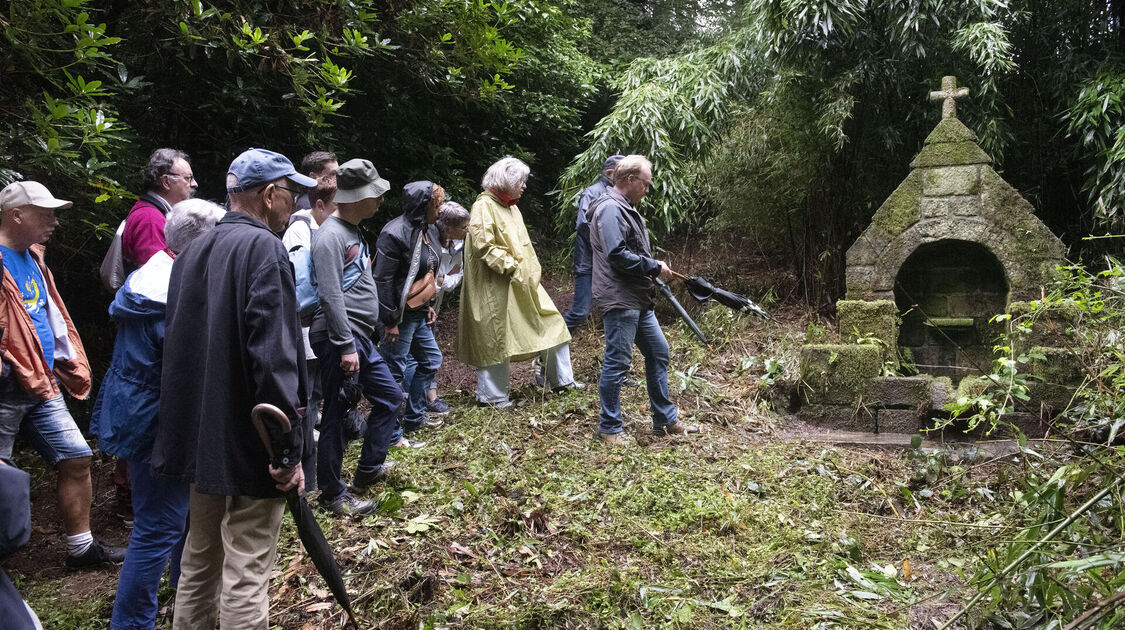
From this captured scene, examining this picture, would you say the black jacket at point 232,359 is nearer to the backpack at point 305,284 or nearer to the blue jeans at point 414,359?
the backpack at point 305,284

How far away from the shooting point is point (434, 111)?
27.9ft

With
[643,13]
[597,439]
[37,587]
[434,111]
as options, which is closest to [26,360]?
[37,587]

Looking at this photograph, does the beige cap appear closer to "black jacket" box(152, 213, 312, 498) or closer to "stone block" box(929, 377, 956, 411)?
"black jacket" box(152, 213, 312, 498)

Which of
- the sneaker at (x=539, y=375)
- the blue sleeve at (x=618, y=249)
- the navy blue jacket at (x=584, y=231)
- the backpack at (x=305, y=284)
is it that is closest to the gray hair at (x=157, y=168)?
the backpack at (x=305, y=284)

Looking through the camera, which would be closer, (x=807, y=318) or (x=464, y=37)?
(x=464, y=37)

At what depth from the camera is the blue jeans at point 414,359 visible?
5112mm

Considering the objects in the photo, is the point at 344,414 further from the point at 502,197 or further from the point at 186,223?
the point at 502,197

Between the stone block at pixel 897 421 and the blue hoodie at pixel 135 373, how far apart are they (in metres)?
4.82

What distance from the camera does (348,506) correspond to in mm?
4043

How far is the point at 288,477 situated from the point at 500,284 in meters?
3.26

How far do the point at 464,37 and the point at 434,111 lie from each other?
5.92ft

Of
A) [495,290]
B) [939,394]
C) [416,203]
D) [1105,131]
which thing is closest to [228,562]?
[416,203]

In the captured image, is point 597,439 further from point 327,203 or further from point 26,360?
point 26,360

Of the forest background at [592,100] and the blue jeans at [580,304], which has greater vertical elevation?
the forest background at [592,100]
